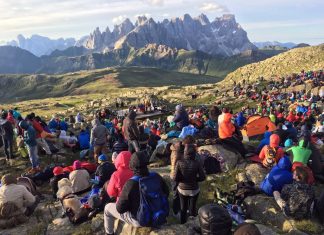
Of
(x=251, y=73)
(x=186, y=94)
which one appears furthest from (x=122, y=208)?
(x=251, y=73)

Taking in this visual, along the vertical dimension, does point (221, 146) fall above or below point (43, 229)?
above

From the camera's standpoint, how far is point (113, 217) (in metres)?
9.74

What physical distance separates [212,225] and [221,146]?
1044 cm

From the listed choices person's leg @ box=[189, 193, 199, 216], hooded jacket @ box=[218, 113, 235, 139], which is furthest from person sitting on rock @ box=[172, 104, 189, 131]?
person's leg @ box=[189, 193, 199, 216]

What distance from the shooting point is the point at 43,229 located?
11875 mm

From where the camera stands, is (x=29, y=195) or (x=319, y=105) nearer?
(x=29, y=195)

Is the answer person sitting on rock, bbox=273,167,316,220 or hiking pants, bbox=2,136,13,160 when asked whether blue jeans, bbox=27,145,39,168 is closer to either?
hiking pants, bbox=2,136,13,160

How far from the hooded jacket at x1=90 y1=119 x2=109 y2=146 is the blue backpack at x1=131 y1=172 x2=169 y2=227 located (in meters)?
9.88

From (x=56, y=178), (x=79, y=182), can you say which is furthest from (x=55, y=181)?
(x=79, y=182)

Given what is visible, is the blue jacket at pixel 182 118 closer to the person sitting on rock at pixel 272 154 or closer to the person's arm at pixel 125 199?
the person sitting on rock at pixel 272 154

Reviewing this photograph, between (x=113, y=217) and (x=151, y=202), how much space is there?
144 centimetres

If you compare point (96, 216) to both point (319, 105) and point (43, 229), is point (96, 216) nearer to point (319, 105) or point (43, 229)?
point (43, 229)

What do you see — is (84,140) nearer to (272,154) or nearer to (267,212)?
(272,154)

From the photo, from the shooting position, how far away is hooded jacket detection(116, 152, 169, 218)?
8492 millimetres
